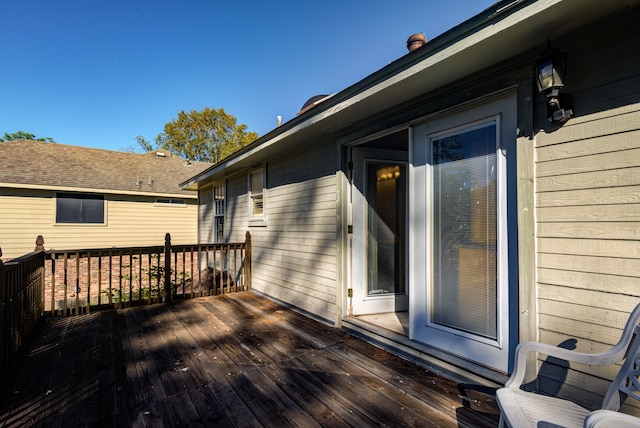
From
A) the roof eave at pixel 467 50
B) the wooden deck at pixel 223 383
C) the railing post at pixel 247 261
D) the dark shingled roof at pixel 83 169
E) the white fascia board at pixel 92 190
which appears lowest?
the wooden deck at pixel 223 383

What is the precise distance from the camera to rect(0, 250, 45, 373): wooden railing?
2.33 meters

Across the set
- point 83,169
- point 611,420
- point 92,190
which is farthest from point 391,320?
point 83,169

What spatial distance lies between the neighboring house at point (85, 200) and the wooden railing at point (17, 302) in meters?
8.07

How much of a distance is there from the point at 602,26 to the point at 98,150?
16.1m

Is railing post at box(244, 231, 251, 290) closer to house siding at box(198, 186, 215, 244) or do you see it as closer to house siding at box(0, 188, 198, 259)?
house siding at box(198, 186, 215, 244)

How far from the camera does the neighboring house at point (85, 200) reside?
9.40m

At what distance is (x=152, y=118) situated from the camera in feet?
73.9

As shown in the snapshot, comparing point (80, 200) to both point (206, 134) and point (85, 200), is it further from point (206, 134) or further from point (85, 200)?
point (206, 134)

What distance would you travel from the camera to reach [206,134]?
2422 centimetres

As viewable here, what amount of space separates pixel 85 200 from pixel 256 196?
27.7ft

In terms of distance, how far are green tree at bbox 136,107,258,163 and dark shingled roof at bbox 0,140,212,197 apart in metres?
10.7

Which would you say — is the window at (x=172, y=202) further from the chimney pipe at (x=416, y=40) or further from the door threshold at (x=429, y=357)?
the chimney pipe at (x=416, y=40)

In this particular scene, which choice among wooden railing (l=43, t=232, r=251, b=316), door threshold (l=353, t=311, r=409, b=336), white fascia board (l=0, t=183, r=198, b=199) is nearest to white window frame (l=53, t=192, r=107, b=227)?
white fascia board (l=0, t=183, r=198, b=199)

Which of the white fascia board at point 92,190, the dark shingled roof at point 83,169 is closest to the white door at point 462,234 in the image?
the white fascia board at point 92,190
